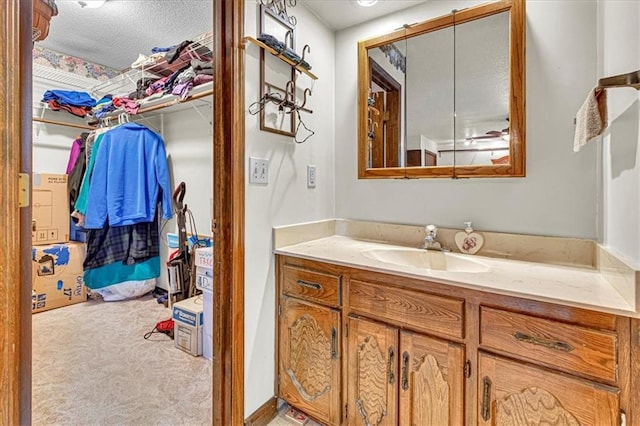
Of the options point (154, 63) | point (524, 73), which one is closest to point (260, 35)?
point (524, 73)

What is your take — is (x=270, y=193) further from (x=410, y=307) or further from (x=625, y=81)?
(x=625, y=81)

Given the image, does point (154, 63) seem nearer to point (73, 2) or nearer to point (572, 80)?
point (73, 2)

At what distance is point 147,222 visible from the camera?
3.05 meters

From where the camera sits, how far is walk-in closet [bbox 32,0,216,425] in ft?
7.09

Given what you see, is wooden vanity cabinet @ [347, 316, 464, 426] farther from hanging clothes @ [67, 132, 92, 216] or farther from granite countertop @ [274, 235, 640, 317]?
hanging clothes @ [67, 132, 92, 216]

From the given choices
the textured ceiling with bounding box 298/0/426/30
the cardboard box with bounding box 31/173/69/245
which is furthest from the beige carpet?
the textured ceiling with bounding box 298/0/426/30

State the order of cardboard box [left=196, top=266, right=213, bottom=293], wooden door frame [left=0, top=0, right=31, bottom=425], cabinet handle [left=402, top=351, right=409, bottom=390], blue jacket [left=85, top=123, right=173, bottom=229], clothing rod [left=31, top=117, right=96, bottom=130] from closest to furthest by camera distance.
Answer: wooden door frame [left=0, top=0, right=31, bottom=425]
cabinet handle [left=402, top=351, right=409, bottom=390]
cardboard box [left=196, top=266, right=213, bottom=293]
blue jacket [left=85, top=123, right=173, bottom=229]
clothing rod [left=31, top=117, right=96, bottom=130]

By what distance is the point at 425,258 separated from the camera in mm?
1562

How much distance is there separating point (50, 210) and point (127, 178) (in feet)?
2.68

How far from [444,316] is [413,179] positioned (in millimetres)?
833

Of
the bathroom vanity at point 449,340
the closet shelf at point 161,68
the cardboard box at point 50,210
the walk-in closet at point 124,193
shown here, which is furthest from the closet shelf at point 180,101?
the bathroom vanity at point 449,340

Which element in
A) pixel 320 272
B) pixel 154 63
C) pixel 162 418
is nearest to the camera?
pixel 320 272

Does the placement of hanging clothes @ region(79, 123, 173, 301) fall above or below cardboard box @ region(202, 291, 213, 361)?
above

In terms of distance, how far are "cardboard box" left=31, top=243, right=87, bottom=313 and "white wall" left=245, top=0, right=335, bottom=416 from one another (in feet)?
8.22
